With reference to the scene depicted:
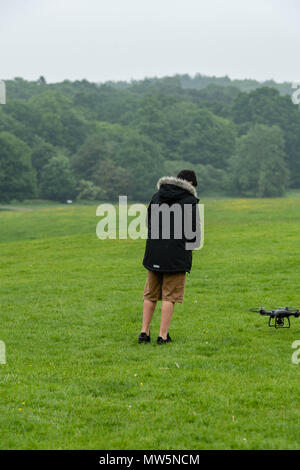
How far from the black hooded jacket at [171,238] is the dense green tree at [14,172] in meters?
73.4

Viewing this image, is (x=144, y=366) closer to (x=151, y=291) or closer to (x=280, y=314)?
(x=151, y=291)

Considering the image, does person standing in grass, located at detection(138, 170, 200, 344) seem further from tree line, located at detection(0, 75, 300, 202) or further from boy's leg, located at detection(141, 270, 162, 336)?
tree line, located at detection(0, 75, 300, 202)

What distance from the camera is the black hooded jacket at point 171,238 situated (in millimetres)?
8703

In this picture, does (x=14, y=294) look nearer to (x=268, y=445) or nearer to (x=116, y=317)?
(x=116, y=317)

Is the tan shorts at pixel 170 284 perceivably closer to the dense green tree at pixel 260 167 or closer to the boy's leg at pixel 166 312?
the boy's leg at pixel 166 312

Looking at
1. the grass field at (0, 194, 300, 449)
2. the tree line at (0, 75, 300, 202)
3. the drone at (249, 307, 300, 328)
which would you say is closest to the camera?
the grass field at (0, 194, 300, 449)

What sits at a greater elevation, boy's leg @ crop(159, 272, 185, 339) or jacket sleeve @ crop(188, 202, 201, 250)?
jacket sleeve @ crop(188, 202, 201, 250)

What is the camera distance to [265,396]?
21.8ft

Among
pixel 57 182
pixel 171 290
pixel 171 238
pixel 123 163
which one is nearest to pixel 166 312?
pixel 171 290

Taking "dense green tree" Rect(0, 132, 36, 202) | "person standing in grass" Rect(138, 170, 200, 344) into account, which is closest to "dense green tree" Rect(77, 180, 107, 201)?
"dense green tree" Rect(0, 132, 36, 202)

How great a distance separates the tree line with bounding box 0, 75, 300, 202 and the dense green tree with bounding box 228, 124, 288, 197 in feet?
0.53

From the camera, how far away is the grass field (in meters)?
5.75
